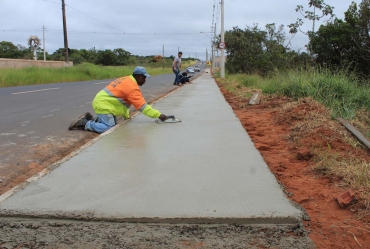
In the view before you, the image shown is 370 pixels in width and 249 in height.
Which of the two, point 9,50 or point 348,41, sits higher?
point 9,50

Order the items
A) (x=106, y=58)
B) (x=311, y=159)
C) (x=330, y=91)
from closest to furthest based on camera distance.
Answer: (x=311, y=159), (x=330, y=91), (x=106, y=58)

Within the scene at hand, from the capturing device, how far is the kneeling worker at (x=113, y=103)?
6.57 meters

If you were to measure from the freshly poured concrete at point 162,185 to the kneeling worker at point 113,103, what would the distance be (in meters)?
1.08

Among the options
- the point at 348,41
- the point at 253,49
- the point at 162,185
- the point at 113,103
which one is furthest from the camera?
the point at 253,49

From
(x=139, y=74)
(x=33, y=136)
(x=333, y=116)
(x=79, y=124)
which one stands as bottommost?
(x=33, y=136)

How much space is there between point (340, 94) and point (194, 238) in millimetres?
7245

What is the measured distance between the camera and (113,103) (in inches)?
264

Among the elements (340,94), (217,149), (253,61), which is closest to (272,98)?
(340,94)

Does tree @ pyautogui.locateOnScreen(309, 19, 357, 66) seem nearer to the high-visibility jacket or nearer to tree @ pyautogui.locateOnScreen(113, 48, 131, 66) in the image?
the high-visibility jacket

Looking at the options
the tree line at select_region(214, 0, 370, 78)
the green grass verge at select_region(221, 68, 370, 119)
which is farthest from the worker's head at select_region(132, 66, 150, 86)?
the tree line at select_region(214, 0, 370, 78)

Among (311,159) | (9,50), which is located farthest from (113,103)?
(9,50)

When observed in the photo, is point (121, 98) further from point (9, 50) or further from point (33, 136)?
point (9, 50)

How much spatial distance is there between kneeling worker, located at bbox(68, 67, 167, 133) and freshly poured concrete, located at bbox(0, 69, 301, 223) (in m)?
1.08

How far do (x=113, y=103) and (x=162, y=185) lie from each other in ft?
11.4
